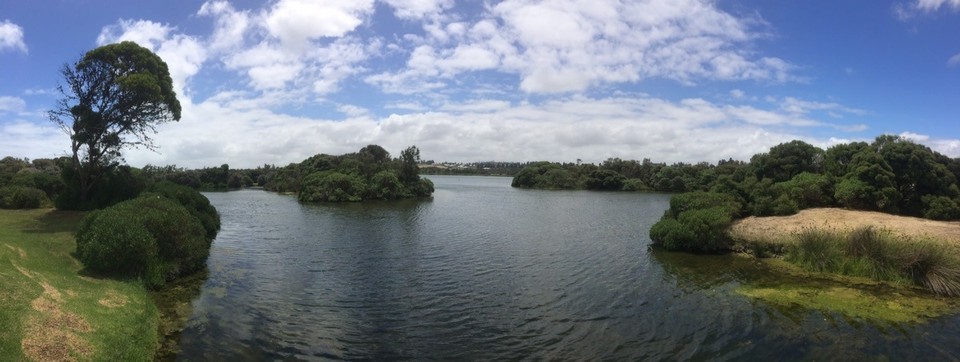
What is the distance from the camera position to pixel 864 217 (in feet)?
104

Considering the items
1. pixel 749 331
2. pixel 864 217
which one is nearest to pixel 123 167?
pixel 749 331

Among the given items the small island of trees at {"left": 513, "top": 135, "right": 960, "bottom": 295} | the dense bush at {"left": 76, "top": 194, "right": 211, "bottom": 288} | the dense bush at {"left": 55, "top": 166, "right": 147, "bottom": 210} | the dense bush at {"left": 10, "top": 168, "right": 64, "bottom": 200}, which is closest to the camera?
the dense bush at {"left": 76, "top": 194, "right": 211, "bottom": 288}

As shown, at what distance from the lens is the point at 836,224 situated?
3053cm

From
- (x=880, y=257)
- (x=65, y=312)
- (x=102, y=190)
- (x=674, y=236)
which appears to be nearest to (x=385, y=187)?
(x=102, y=190)

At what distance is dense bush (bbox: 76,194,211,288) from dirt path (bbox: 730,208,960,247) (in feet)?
111

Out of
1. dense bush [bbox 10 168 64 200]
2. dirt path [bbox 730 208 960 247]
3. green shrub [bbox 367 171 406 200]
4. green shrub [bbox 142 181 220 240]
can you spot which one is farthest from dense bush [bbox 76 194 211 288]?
green shrub [bbox 367 171 406 200]

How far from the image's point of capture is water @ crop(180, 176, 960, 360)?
15.6 m

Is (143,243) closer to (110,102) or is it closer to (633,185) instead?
(110,102)

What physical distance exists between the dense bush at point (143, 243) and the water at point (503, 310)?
1.83m

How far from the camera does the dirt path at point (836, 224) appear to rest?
26.8 meters

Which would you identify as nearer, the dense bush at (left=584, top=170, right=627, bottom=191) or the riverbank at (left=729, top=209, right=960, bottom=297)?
the riverbank at (left=729, top=209, right=960, bottom=297)

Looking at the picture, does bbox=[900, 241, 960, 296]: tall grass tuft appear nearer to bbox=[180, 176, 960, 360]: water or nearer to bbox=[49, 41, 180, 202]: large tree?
bbox=[180, 176, 960, 360]: water

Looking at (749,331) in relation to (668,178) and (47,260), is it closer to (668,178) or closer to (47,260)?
(47,260)

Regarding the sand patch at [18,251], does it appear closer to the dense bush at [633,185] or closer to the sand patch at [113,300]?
the sand patch at [113,300]
